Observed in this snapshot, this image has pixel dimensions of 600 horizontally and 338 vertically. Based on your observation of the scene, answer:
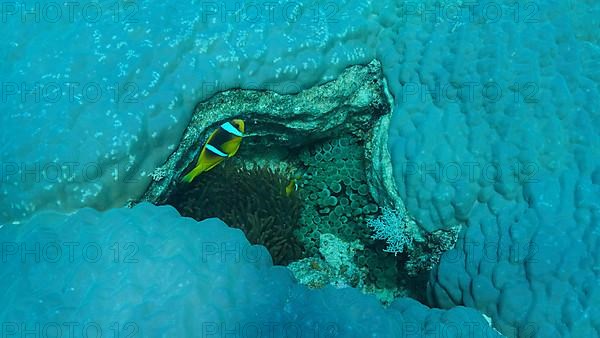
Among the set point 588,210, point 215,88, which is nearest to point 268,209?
point 215,88

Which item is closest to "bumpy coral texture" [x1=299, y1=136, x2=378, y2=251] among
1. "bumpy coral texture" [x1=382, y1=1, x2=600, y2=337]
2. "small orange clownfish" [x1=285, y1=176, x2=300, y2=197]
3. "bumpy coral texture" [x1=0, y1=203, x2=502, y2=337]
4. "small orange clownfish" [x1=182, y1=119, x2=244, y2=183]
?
"small orange clownfish" [x1=285, y1=176, x2=300, y2=197]

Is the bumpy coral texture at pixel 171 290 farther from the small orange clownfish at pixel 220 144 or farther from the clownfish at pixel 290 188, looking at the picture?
the clownfish at pixel 290 188

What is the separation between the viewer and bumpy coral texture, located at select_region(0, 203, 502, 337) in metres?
2.37

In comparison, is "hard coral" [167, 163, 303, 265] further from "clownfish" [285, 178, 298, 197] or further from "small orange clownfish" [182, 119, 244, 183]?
"small orange clownfish" [182, 119, 244, 183]

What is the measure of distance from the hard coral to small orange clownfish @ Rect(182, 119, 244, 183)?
46 centimetres

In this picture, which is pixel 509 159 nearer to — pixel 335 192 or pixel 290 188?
pixel 335 192

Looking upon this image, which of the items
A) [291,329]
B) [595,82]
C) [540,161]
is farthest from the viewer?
[595,82]

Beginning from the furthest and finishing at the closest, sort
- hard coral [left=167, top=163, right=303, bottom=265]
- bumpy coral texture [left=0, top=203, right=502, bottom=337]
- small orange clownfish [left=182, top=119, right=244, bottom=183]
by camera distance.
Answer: hard coral [left=167, top=163, right=303, bottom=265], small orange clownfish [left=182, top=119, right=244, bottom=183], bumpy coral texture [left=0, top=203, right=502, bottom=337]

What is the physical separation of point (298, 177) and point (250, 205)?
687 mm

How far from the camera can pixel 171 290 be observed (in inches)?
95.9

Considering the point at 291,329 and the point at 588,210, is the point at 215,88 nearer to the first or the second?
the point at 291,329

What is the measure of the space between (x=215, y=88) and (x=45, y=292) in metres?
1.80

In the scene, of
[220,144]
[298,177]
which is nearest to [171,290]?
[220,144]

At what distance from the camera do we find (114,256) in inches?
99.4
